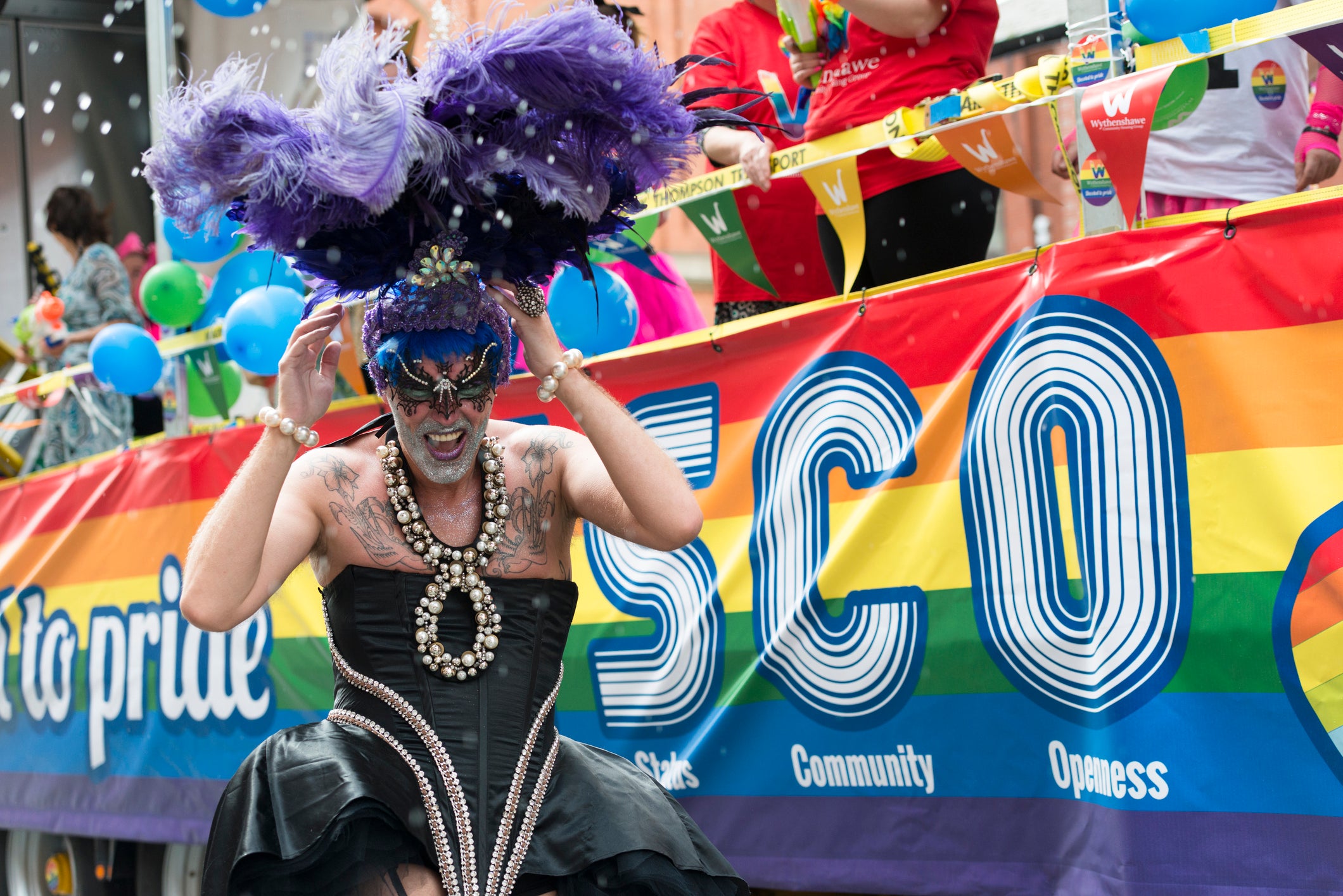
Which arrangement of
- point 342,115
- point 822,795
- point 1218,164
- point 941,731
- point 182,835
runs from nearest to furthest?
1. point 342,115
2. point 941,731
3. point 822,795
4. point 1218,164
5. point 182,835

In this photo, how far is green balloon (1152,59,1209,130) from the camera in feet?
10.1

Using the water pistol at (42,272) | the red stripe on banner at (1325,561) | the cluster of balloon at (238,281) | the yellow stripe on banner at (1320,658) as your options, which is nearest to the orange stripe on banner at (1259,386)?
the red stripe on banner at (1325,561)

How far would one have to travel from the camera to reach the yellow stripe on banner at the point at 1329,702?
2727 millimetres

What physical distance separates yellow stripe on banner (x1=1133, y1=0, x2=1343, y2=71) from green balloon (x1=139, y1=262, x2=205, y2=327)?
12.4 ft

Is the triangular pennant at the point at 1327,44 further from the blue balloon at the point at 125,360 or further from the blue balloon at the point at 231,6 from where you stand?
the blue balloon at the point at 125,360

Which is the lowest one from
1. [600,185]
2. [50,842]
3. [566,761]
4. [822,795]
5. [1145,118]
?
[50,842]

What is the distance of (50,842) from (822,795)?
4.00 metres

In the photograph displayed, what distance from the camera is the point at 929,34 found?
3.86 meters

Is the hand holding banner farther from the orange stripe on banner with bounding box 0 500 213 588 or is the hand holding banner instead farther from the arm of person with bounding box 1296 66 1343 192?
the orange stripe on banner with bounding box 0 500 213 588

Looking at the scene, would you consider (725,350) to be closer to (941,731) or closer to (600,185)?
(941,731)

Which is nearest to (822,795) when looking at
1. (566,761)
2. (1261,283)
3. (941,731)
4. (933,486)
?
(941,731)

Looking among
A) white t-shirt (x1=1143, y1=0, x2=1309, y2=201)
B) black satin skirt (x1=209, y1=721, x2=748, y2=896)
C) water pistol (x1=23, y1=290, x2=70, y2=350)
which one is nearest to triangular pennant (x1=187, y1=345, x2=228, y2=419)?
water pistol (x1=23, y1=290, x2=70, y2=350)

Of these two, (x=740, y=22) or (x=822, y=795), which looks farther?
(x=740, y=22)

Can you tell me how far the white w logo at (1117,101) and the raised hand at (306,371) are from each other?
5.96 feet
